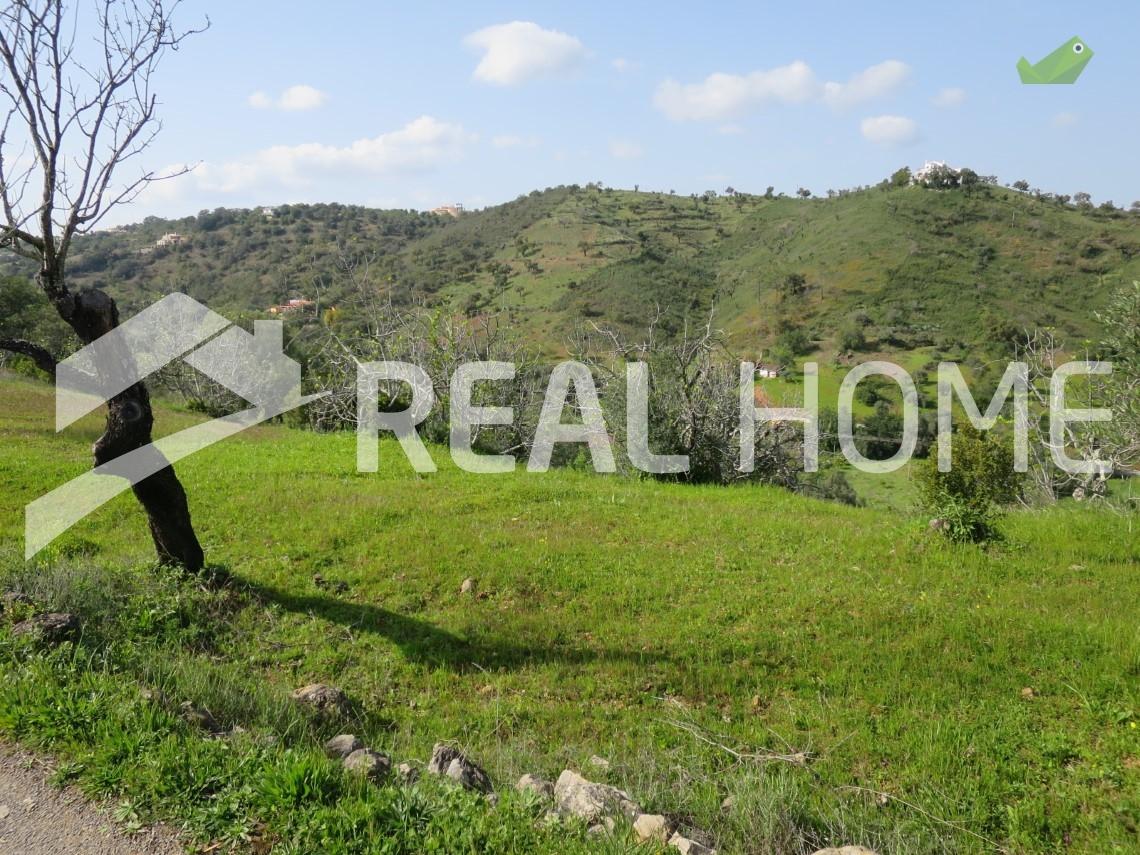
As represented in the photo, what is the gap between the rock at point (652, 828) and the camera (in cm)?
345

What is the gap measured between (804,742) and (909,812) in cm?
94

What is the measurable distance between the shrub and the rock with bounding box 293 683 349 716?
7388mm

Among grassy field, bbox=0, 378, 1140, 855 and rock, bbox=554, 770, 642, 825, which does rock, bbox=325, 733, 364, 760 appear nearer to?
grassy field, bbox=0, 378, 1140, 855

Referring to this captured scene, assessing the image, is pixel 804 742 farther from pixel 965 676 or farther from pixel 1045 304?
pixel 1045 304

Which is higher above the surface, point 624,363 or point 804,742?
point 624,363

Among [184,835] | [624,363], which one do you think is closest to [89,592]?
[184,835]

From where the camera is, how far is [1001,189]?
9862cm

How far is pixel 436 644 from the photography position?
21.8 feet

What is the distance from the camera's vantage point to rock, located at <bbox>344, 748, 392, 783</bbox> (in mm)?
3791

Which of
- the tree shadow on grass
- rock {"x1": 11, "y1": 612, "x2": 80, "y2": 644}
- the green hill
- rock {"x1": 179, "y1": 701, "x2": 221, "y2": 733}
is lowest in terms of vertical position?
the tree shadow on grass

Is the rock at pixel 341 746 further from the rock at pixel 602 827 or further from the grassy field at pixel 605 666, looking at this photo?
the rock at pixel 602 827

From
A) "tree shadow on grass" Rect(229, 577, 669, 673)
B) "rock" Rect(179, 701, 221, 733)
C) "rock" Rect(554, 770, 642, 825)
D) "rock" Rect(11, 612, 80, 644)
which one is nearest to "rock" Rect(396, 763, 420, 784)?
"rock" Rect(554, 770, 642, 825)

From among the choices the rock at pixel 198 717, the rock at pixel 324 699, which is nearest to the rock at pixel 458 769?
the rock at pixel 324 699

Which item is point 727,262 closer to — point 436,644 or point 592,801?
point 436,644
